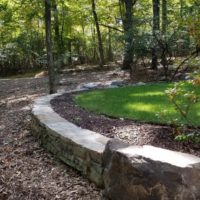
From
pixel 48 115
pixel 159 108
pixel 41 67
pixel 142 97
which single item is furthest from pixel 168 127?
pixel 41 67

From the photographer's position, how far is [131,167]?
3.01m

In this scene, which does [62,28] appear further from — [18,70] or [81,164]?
[81,164]

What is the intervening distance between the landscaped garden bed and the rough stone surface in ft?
1.15

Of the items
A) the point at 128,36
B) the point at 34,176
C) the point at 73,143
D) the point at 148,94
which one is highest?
the point at 128,36

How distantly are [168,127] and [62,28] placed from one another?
17.0 m

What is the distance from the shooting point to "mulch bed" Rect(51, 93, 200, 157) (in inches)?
155

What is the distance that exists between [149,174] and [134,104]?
354cm

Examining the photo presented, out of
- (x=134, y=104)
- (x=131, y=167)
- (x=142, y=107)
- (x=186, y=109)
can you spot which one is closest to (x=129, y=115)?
(x=142, y=107)

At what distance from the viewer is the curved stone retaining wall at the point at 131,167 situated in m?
2.75

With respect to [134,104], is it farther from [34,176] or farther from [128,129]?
[34,176]

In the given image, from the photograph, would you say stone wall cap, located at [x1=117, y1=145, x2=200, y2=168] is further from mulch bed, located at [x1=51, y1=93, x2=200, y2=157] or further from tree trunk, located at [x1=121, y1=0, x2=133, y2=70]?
tree trunk, located at [x1=121, y1=0, x2=133, y2=70]

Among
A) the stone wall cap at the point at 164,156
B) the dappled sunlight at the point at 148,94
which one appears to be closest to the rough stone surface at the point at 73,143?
the stone wall cap at the point at 164,156

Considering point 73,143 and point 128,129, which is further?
point 128,129

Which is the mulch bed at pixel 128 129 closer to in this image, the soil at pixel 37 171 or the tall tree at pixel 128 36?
the soil at pixel 37 171
